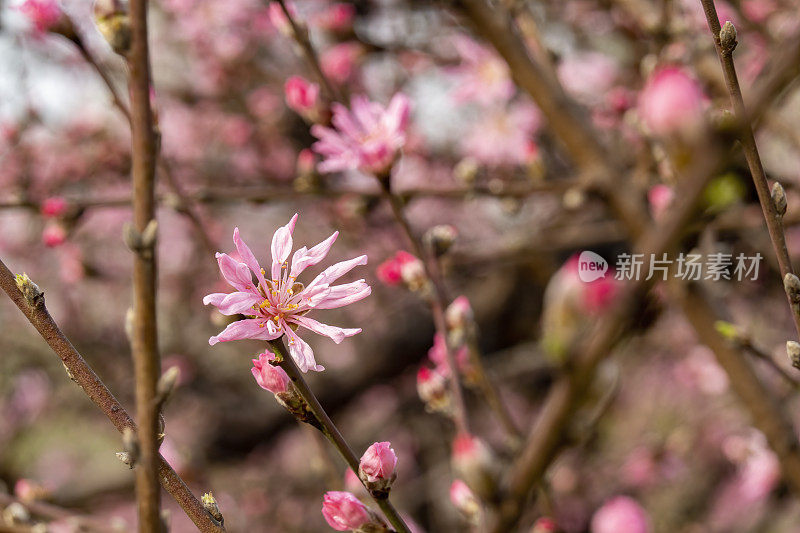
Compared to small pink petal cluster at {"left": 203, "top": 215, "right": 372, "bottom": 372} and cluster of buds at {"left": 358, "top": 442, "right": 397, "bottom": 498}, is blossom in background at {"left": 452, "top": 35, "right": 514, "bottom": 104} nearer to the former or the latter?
small pink petal cluster at {"left": 203, "top": 215, "right": 372, "bottom": 372}

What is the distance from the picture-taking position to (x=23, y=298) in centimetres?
93

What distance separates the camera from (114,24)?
1.02 m

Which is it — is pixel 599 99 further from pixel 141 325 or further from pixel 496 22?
pixel 141 325

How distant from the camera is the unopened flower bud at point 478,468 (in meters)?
0.75

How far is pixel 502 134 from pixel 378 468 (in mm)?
3669

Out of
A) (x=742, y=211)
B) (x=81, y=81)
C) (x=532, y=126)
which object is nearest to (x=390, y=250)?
(x=532, y=126)

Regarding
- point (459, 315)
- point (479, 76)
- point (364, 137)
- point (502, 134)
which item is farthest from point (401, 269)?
point (502, 134)

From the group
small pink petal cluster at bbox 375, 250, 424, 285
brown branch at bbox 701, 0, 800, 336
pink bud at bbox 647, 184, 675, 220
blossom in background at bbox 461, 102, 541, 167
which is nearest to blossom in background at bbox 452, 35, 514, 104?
blossom in background at bbox 461, 102, 541, 167

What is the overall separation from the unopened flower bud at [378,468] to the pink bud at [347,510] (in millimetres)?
45

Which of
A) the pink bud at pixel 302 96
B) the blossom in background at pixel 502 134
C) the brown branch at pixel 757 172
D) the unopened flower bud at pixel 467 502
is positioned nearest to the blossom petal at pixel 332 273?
the unopened flower bud at pixel 467 502

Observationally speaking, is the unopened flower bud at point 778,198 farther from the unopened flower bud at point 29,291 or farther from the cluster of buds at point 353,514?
the unopened flower bud at point 29,291

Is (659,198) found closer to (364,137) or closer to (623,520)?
(364,137)

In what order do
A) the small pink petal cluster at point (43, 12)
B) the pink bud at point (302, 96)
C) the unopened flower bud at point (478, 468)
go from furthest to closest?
the pink bud at point (302, 96), the small pink petal cluster at point (43, 12), the unopened flower bud at point (478, 468)

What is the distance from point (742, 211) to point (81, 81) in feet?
16.5
